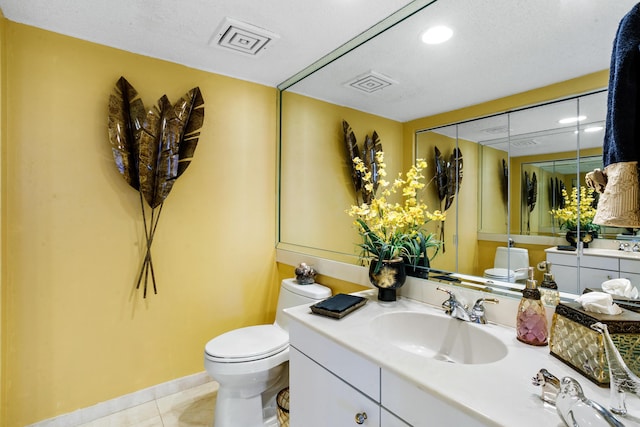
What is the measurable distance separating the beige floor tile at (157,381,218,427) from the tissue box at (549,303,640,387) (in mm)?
1879

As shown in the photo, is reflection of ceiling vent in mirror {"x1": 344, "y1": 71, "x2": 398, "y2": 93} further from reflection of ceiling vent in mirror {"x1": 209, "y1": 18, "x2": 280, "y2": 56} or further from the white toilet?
the white toilet

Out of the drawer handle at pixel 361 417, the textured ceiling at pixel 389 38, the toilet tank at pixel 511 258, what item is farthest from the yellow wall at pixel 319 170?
the drawer handle at pixel 361 417

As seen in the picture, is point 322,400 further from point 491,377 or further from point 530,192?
point 530,192

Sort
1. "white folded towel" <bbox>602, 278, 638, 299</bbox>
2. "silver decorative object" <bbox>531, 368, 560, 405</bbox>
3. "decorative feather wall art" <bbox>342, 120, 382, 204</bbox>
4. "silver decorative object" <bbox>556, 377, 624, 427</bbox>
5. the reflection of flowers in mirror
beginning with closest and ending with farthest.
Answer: "silver decorative object" <bbox>556, 377, 624, 427</bbox>
"silver decorative object" <bbox>531, 368, 560, 405</bbox>
"white folded towel" <bbox>602, 278, 638, 299</bbox>
the reflection of flowers in mirror
"decorative feather wall art" <bbox>342, 120, 382, 204</bbox>

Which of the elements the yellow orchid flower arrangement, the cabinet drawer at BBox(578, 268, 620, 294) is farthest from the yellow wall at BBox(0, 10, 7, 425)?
the cabinet drawer at BBox(578, 268, 620, 294)

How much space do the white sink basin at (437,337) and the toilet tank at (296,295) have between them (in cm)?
64

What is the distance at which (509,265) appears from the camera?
1285 millimetres

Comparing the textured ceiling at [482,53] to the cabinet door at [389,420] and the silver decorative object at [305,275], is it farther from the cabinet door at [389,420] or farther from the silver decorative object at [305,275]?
the cabinet door at [389,420]

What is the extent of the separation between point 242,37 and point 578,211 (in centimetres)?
183

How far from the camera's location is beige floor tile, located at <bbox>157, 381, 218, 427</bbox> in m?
1.87

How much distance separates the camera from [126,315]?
1.98m

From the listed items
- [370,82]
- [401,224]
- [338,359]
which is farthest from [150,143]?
[338,359]

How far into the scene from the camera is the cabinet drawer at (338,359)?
96cm

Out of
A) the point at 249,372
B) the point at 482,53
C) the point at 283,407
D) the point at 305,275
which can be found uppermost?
the point at 482,53
